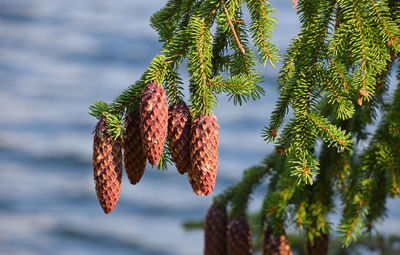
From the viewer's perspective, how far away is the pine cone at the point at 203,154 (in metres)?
0.71

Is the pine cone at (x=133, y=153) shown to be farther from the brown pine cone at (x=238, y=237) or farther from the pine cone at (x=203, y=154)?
the brown pine cone at (x=238, y=237)

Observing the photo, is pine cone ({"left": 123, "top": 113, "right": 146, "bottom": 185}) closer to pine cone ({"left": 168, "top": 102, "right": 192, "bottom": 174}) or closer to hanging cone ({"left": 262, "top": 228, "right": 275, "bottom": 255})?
pine cone ({"left": 168, "top": 102, "right": 192, "bottom": 174})

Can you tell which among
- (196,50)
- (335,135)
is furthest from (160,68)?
(335,135)

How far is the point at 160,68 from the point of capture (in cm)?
76

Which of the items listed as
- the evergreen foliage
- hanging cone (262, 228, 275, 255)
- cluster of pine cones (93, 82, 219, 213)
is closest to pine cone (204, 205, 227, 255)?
hanging cone (262, 228, 275, 255)

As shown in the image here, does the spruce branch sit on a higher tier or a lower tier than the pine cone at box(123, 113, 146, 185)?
higher

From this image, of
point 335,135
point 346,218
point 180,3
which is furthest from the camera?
point 346,218

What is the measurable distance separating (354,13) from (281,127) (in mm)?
218

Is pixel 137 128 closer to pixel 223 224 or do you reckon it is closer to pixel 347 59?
pixel 347 59

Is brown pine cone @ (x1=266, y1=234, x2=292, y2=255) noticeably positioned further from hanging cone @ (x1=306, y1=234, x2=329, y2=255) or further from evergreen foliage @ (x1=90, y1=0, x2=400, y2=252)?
evergreen foliage @ (x1=90, y1=0, x2=400, y2=252)

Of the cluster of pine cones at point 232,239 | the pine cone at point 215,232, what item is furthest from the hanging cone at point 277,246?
the pine cone at point 215,232

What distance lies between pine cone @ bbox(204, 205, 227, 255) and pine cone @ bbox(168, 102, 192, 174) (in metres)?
0.56

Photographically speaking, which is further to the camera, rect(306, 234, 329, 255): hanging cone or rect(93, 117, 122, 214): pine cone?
rect(306, 234, 329, 255): hanging cone

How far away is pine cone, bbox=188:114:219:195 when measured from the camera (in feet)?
2.33
